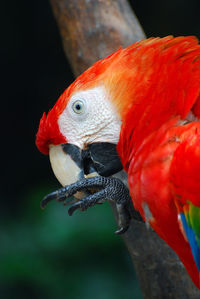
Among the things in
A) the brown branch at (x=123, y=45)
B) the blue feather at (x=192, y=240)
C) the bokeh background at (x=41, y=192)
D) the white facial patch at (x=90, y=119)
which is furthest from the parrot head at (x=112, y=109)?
the bokeh background at (x=41, y=192)

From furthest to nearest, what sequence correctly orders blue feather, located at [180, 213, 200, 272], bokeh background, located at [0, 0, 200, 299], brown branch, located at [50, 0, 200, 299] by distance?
bokeh background, located at [0, 0, 200, 299], brown branch, located at [50, 0, 200, 299], blue feather, located at [180, 213, 200, 272]

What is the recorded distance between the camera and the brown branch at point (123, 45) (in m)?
1.18

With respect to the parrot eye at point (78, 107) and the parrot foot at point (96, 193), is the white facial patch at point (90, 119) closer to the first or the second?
the parrot eye at point (78, 107)

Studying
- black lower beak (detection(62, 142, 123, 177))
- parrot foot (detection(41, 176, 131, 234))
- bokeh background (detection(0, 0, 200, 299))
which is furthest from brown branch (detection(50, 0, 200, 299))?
bokeh background (detection(0, 0, 200, 299))

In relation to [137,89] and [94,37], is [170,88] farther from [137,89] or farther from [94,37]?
[94,37]

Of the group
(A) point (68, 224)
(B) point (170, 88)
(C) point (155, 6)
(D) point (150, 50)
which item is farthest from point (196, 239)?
(C) point (155, 6)

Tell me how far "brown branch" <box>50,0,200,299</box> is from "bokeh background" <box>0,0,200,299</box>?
827 millimetres

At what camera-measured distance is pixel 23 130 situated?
2.44 m

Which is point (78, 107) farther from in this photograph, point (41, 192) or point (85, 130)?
point (41, 192)

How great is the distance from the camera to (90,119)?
969 mm

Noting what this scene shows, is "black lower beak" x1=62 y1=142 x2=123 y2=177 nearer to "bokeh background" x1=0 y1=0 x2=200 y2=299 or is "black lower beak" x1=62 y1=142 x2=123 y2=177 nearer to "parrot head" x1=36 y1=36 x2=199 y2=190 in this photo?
"parrot head" x1=36 y1=36 x2=199 y2=190

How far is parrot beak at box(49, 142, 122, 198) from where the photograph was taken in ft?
3.10

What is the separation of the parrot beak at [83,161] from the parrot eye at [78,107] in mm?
90

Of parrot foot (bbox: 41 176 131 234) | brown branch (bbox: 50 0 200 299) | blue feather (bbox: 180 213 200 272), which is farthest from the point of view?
brown branch (bbox: 50 0 200 299)
